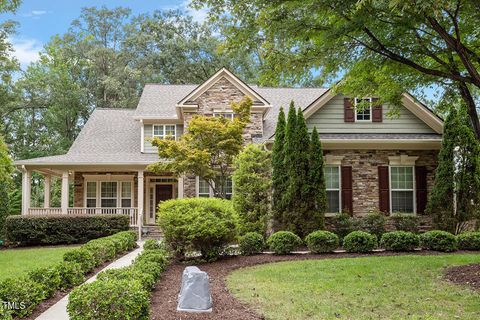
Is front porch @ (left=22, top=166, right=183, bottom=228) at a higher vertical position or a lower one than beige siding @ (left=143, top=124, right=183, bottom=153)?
lower

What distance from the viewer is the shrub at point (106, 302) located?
535 cm

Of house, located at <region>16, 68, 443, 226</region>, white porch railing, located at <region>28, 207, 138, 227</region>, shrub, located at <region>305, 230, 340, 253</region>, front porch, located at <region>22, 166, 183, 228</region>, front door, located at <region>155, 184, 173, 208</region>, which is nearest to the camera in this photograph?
shrub, located at <region>305, 230, 340, 253</region>

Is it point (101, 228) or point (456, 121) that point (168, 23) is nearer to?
point (101, 228)

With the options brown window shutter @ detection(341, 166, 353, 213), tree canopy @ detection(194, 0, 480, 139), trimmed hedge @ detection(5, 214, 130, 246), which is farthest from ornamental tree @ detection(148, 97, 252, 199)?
tree canopy @ detection(194, 0, 480, 139)

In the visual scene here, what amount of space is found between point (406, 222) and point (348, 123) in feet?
13.7

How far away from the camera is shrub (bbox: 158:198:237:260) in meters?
11.4

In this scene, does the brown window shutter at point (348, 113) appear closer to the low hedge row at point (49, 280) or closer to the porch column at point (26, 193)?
the low hedge row at point (49, 280)

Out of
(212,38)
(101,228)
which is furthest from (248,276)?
(212,38)

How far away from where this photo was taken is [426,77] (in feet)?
37.7

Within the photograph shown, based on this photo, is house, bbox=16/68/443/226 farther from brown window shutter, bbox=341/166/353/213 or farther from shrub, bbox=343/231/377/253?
shrub, bbox=343/231/377/253

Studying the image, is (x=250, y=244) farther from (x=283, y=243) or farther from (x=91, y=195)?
(x=91, y=195)

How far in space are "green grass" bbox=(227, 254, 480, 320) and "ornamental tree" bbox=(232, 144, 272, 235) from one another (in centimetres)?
366

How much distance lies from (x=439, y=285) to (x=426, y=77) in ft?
17.4

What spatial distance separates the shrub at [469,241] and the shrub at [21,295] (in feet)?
36.7
